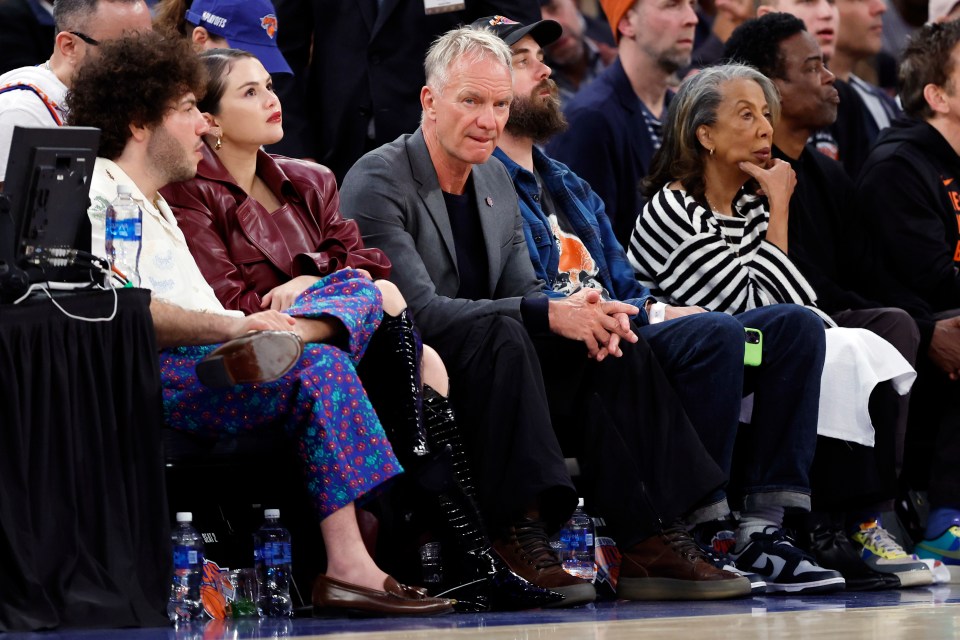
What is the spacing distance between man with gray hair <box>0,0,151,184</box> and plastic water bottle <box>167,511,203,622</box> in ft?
3.69

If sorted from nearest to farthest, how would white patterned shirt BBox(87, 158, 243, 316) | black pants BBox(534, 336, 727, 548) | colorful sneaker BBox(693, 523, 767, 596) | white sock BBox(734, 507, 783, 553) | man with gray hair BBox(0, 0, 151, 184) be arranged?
1. white patterned shirt BBox(87, 158, 243, 316)
2. man with gray hair BBox(0, 0, 151, 184)
3. black pants BBox(534, 336, 727, 548)
4. colorful sneaker BBox(693, 523, 767, 596)
5. white sock BBox(734, 507, 783, 553)

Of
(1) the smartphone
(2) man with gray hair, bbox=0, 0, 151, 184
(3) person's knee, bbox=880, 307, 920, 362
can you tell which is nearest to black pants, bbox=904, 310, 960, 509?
(3) person's knee, bbox=880, 307, 920, 362

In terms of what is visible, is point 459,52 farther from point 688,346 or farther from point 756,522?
point 756,522

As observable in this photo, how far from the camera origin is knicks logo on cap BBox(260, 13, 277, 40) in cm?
510

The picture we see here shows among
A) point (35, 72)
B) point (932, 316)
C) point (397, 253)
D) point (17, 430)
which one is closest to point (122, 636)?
point (17, 430)

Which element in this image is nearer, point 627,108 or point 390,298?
point 390,298

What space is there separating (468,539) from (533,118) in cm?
178

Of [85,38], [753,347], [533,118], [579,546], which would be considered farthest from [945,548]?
[85,38]

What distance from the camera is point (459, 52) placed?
15.8 ft

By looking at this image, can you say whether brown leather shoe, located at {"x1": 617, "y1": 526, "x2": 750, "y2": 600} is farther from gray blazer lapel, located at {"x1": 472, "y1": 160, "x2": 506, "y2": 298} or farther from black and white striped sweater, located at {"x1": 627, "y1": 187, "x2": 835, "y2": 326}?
black and white striped sweater, located at {"x1": 627, "y1": 187, "x2": 835, "y2": 326}

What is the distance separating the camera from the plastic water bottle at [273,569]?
3914 mm

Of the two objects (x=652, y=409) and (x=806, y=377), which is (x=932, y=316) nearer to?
(x=806, y=377)

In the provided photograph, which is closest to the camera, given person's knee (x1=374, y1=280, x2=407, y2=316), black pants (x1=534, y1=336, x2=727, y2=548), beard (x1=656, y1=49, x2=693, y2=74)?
person's knee (x1=374, y1=280, x2=407, y2=316)

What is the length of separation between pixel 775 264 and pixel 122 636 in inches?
114
